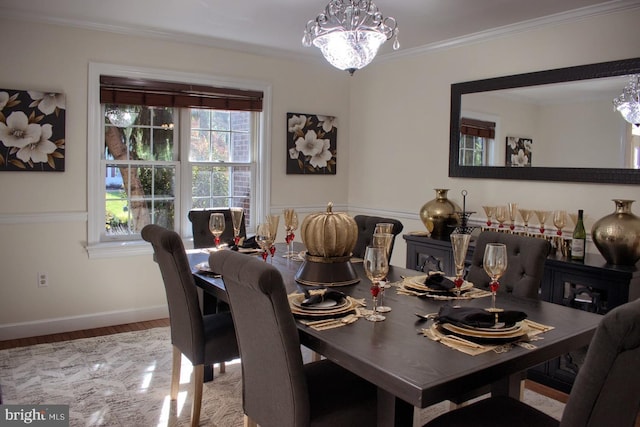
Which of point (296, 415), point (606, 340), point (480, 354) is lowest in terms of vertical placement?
point (296, 415)

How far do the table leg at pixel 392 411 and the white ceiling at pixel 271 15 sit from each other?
2.64m

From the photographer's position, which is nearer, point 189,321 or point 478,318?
point 478,318

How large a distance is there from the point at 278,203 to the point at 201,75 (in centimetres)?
136

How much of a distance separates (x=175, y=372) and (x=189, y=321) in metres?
0.50

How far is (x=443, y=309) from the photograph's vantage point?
195cm

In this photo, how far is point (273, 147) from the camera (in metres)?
5.12

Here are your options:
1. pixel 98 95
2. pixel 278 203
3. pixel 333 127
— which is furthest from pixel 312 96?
pixel 98 95

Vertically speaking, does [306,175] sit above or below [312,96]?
below

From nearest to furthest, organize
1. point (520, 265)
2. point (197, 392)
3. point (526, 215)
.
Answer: point (520, 265)
point (197, 392)
point (526, 215)

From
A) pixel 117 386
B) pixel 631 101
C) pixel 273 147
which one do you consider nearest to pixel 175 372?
pixel 117 386

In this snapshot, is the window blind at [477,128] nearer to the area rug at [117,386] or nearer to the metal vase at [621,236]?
the metal vase at [621,236]

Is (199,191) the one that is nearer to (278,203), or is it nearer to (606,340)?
(278,203)

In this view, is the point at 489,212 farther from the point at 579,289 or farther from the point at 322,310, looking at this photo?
the point at 322,310

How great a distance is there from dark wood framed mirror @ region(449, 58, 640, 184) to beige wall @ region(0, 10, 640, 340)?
7cm
